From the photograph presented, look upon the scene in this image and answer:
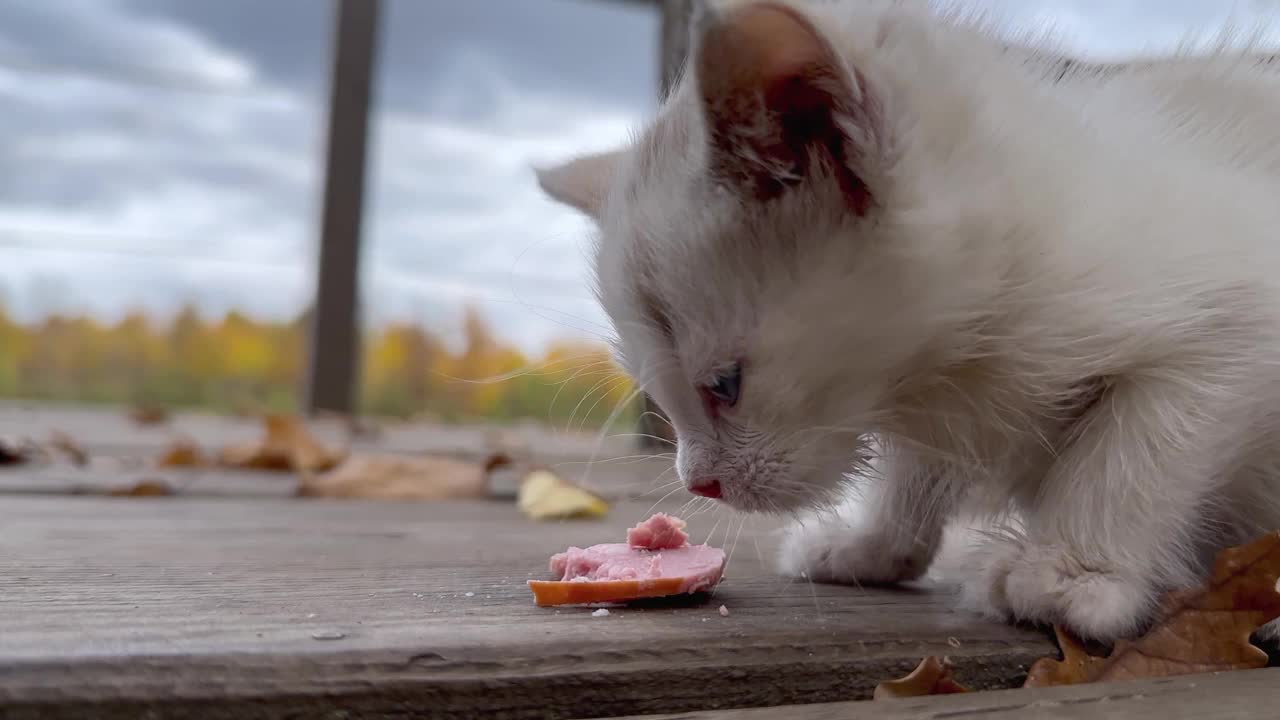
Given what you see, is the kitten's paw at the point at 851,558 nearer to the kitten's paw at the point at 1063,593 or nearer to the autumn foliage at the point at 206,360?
the kitten's paw at the point at 1063,593

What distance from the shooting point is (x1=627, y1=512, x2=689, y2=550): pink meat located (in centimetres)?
114

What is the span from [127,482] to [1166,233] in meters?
1.86

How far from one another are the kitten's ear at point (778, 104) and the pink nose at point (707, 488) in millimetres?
290

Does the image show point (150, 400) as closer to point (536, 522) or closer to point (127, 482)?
point (127, 482)

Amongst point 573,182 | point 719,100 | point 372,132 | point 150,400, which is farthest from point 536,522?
point 150,400

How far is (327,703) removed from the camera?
2.30 ft

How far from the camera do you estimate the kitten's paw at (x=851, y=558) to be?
1.22 m

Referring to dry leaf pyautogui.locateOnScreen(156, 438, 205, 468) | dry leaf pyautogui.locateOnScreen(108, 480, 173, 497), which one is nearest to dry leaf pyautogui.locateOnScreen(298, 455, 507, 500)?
dry leaf pyautogui.locateOnScreen(108, 480, 173, 497)

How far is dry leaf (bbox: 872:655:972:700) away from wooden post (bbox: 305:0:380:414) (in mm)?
3839

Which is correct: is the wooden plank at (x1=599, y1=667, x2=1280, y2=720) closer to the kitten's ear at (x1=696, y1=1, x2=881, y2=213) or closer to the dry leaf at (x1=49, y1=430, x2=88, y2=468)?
the kitten's ear at (x1=696, y1=1, x2=881, y2=213)

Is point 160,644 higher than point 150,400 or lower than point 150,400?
higher

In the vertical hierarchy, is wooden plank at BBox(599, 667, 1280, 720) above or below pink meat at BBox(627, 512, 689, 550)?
above

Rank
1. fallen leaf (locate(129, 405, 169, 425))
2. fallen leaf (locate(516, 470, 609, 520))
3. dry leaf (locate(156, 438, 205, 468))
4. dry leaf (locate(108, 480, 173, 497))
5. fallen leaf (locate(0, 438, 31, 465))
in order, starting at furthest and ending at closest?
fallen leaf (locate(129, 405, 169, 425))
dry leaf (locate(156, 438, 205, 468))
fallen leaf (locate(0, 438, 31, 465))
dry leaf (locate(108, 480, 173, 497))
fallen leaf (locate(516, 470, 609, 520))

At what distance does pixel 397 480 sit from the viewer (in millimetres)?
2230
